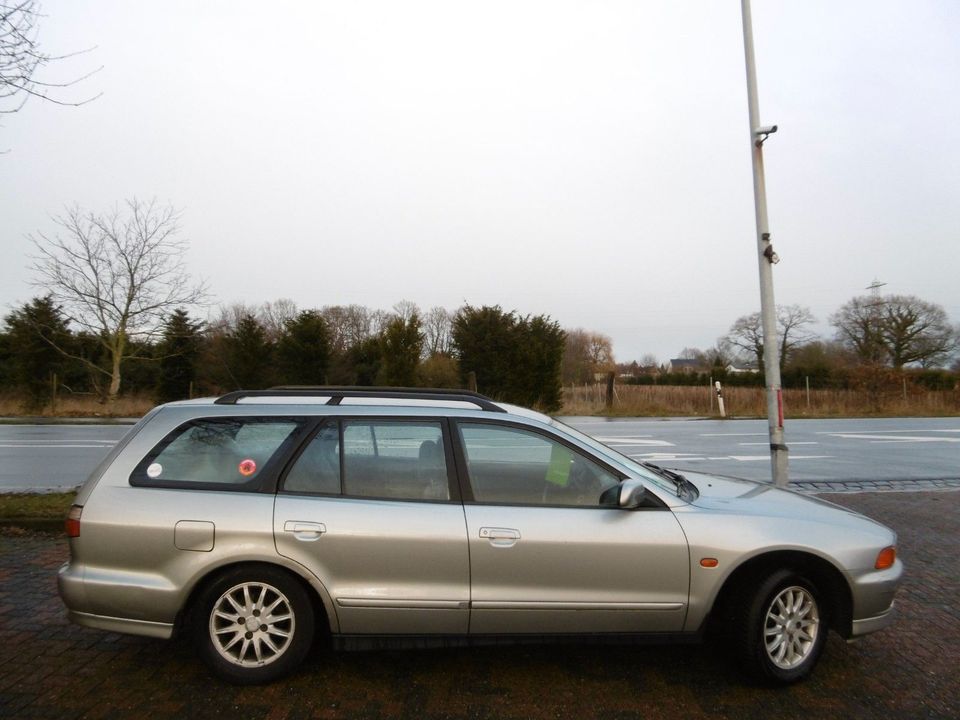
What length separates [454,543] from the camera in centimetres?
355

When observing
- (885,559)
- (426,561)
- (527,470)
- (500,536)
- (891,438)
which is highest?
(527,470)

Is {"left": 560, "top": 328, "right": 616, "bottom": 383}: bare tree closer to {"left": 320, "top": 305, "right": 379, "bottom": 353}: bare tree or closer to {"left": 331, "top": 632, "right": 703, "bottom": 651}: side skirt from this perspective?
{"left": 320, "top": 305, "right": 379, "bottom": 353}: bare tree

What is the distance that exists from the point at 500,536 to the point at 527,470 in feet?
1.59

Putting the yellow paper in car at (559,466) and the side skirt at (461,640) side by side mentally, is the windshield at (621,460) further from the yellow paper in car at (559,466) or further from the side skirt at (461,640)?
the side skirt at (461,640)

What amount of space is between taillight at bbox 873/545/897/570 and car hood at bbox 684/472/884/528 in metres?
0.20

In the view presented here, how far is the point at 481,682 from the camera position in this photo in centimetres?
367

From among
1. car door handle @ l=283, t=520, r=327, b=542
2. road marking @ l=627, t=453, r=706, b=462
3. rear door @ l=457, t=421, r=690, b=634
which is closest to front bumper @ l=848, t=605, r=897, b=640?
rear door @ l=457, t=421, r=690, b=634

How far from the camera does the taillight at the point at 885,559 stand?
3.77m

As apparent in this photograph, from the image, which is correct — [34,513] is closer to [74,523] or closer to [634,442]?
[74,523]

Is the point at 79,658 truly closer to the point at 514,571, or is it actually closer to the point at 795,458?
the point at 514,571

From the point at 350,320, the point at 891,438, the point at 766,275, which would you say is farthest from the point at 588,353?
the point at 766,275

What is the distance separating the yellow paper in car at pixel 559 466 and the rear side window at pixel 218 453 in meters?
1.43

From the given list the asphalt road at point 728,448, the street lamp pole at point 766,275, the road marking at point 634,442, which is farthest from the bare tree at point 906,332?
the street lamp pole at point 766,275

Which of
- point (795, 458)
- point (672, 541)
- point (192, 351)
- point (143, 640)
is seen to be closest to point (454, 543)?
point (672, 541)
